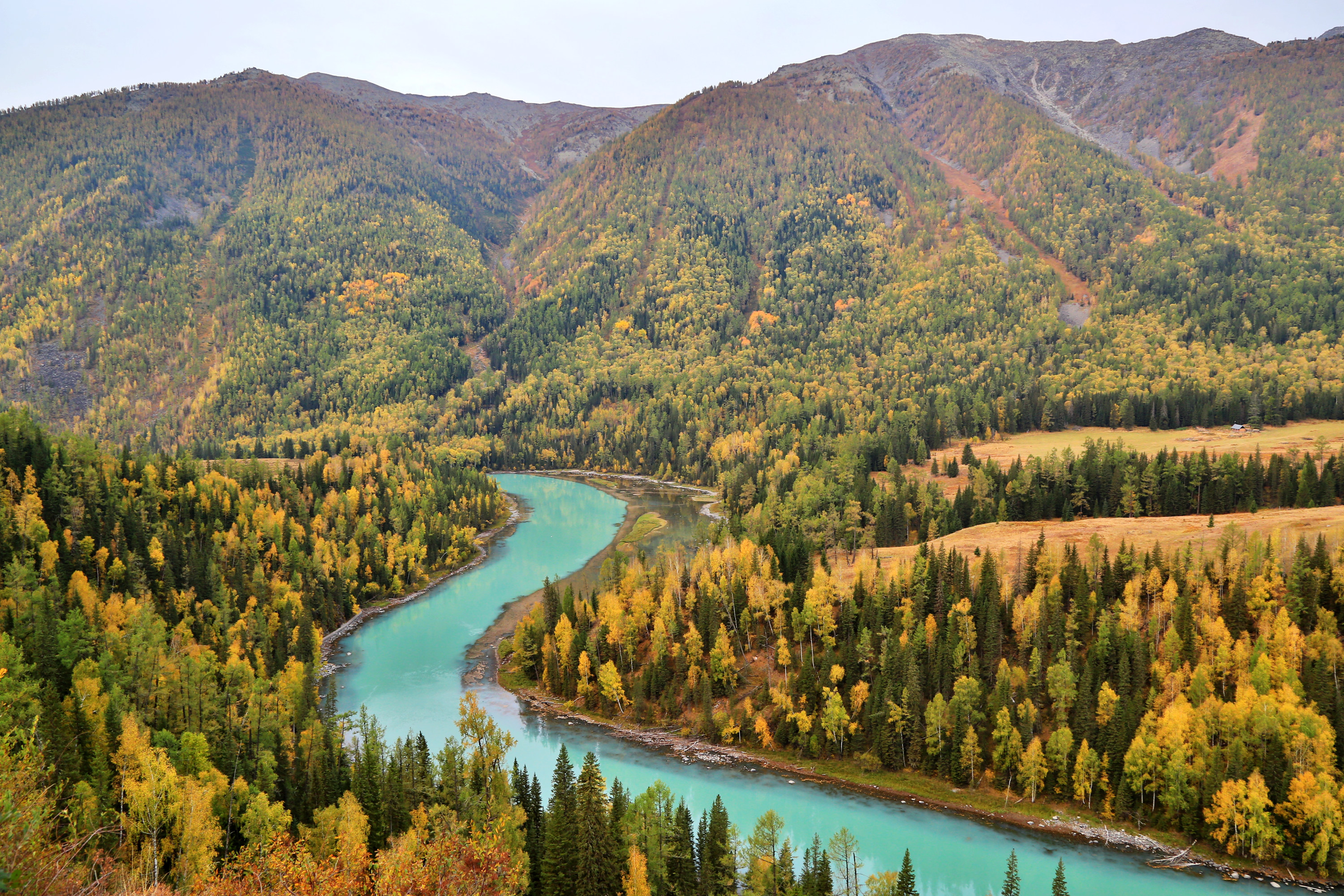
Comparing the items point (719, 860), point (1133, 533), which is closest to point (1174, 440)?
→ point (1133, 533)

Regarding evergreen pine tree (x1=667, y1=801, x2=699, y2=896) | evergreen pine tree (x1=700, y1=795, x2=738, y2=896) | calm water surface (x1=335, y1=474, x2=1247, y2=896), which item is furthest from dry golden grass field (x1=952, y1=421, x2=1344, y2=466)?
evergreen pine tree (x1=667, y1=801, x2=699, y2=896)

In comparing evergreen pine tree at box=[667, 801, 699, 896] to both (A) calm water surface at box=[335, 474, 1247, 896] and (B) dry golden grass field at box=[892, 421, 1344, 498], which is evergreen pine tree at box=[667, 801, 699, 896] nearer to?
(A) calm water surface at box=[335, 474, 1247, 896]

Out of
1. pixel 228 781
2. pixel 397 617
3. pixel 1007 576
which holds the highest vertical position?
pixel 1007 576

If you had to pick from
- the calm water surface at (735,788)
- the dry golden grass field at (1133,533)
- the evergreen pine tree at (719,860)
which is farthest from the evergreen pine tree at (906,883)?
the dry golden grass field at (1133,533)

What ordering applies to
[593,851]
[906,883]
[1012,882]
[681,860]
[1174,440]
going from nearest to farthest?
[906,883], [1012,882], [593,851], [681,860], [1174,440]

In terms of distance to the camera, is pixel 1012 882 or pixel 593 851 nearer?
pixel 1012 882

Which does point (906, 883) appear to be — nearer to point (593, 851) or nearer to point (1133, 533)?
point (593, 851)

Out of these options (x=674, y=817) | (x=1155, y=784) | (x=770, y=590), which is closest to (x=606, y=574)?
(x=770, y=590)

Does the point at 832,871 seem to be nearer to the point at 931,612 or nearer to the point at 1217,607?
the point at 931,612

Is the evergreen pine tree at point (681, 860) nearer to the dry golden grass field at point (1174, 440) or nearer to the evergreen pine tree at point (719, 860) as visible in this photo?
the evergreen pine tree at point (719, 860)
